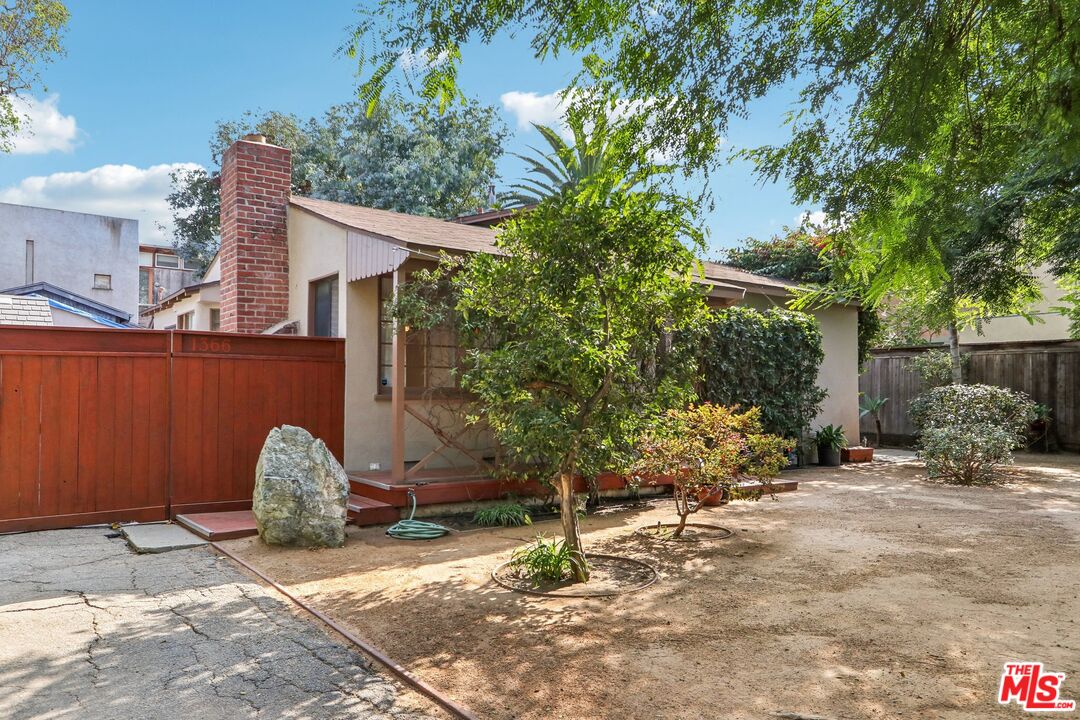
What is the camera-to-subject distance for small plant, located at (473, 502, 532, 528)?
743 centimetres

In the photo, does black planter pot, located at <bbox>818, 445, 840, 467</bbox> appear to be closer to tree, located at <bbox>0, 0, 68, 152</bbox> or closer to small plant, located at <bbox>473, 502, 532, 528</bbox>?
small plant, located at <bbox>473, 502, 532, 528</bbox>

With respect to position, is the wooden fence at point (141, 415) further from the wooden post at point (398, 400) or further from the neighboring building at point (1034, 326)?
the neighboring building at point (1034, 326)

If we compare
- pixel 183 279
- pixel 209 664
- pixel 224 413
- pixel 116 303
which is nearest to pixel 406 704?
pixel 209 664

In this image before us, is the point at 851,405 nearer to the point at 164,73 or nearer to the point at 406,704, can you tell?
the point at 406,704

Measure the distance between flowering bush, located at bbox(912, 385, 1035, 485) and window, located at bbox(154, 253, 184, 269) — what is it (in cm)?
3152

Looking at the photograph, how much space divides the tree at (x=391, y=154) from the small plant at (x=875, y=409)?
13123 millimetres

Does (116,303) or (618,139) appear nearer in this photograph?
(618,139)

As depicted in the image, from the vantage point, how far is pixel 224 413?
7.66 meters

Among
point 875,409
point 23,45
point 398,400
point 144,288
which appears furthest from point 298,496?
point 144,288

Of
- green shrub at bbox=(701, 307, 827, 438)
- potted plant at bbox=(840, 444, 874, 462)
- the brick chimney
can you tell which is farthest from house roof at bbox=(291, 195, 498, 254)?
potted plant at bbox=(840, 444, 874, 462)

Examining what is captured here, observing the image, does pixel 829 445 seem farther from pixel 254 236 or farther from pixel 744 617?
pixel 254 236

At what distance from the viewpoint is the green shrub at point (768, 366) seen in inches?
413

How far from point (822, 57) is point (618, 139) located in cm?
138

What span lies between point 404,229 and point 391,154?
45.8 feet
